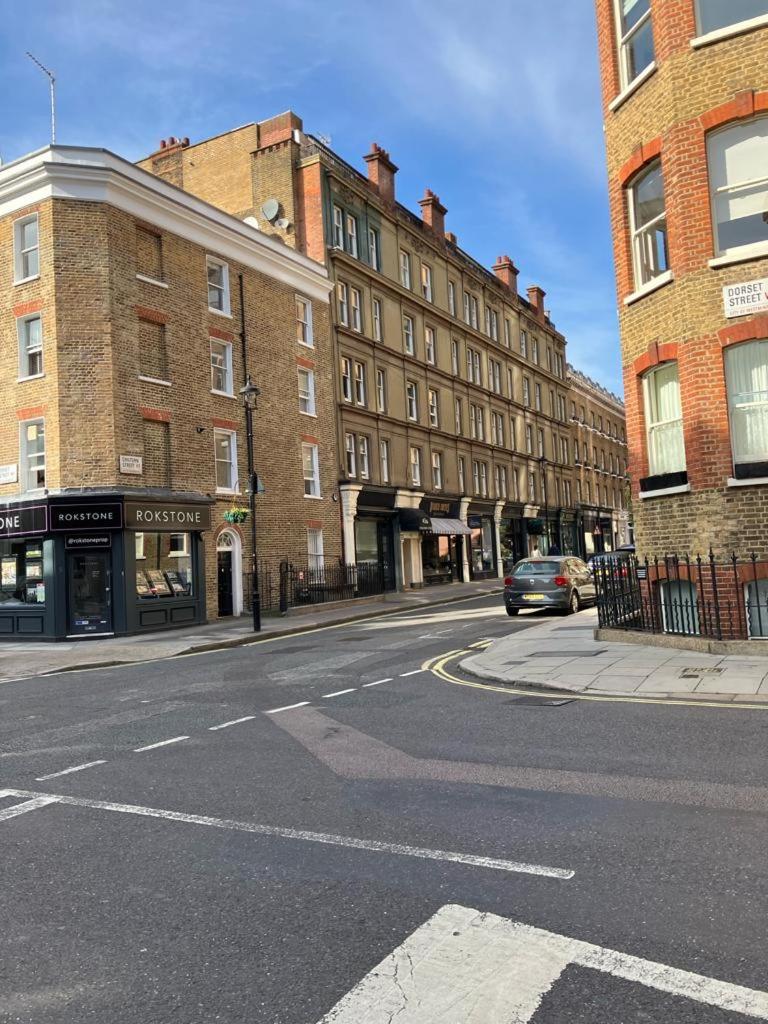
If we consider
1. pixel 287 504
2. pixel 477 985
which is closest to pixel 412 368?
pixel 287 504

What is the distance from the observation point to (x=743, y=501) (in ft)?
42.1

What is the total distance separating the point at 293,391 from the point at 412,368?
1024 centimetres

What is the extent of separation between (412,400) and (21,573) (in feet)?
68.6

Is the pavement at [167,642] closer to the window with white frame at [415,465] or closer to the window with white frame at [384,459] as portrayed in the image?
the window with white frame at [384,459]

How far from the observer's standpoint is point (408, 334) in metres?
38.4

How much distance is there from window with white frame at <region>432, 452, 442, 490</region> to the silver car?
16.7m

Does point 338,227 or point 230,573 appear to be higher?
point 338,227

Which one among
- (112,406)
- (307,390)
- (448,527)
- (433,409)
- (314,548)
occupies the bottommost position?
(314,548)

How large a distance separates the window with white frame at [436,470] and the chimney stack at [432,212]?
11.9 meters

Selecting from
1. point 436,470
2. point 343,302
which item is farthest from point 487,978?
point 436,470

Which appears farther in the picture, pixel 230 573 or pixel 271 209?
pixel 271 209

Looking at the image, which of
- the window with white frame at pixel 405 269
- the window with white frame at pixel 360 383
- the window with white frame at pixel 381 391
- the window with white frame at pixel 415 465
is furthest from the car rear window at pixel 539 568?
the window with white frame at pixel 405 269

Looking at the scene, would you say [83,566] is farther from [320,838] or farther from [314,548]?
[320,838]

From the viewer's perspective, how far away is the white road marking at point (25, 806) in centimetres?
564
